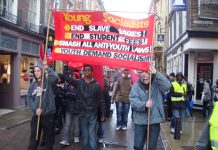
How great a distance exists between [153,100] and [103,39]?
1455mm

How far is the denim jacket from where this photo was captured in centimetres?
588

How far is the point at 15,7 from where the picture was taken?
53.3ft

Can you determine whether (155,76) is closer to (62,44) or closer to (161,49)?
(62,44)

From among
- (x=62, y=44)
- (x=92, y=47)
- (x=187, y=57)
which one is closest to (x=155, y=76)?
(x=92, y=47)

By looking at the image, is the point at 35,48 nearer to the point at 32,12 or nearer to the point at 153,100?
the point at 32,12

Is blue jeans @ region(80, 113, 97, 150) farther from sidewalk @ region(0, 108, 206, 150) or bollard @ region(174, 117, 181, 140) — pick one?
bollard @ region(174, 117, 181, 140)

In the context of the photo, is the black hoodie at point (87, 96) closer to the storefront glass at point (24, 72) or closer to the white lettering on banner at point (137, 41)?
the white lettering on banner at point (137, 41)

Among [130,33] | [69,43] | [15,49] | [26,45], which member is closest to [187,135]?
[130,33]

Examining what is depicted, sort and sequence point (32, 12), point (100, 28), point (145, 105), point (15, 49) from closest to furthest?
point (145, 105), point (100, 28), point (15, 49), point (32, 12)

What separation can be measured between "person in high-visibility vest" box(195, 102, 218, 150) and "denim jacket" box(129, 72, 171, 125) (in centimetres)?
241

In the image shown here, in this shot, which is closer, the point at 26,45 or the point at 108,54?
the point at 108,54

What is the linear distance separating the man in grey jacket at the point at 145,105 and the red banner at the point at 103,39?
31 cm

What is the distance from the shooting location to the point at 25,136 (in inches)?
394

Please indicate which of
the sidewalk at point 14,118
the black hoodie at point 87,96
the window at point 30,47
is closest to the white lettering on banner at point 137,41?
the black hoodie at point 87,96
